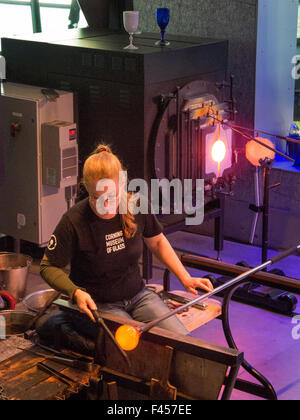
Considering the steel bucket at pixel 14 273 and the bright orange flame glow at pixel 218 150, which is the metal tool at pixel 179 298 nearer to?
the steel bucket at pixel 14 273

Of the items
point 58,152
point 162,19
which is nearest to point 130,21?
point 162,19

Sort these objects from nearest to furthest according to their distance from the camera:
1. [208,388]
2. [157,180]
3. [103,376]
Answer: [208,388] → [103,376] → [157,180]

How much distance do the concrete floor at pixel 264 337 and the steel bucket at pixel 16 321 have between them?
0.27 meters

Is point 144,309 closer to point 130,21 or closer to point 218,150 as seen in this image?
point 218,150

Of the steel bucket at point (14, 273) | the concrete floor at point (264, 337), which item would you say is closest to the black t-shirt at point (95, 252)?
the concrete floor at point (264, 337)

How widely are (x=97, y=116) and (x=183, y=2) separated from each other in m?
1.44

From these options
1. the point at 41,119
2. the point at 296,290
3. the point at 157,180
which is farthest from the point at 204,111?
the point at 296,290

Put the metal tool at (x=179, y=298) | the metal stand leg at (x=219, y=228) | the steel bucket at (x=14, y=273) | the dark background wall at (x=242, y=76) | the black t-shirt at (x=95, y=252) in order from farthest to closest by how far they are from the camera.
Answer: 1. the metal stand leg at (x=219, y=228)
2. the dark background wall at (x=242, y=76)
3. the steel bucket at (x=14, y=273)
4. the metal tool at (x=179, y=298)
5. the black t-shirt at (x=95, y=252)

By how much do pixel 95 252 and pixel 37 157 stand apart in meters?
2.07

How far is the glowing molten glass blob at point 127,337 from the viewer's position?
120 inches

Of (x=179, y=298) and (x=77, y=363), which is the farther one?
(x=179, y=298)

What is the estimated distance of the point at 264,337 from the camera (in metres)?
4.77

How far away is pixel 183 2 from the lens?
6.29 meters

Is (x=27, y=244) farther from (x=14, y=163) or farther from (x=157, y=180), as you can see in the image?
(x=157, y=180)
